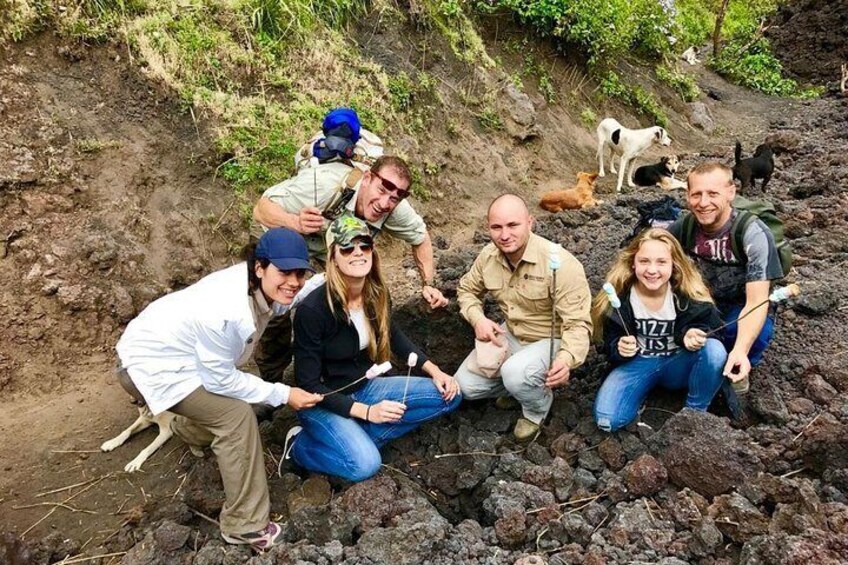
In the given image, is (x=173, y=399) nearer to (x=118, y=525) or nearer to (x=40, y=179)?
(x=118, y=525)

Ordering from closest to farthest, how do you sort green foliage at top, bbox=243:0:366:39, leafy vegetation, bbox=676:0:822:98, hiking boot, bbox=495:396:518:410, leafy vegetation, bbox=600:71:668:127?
hiking boot, bbox=495:396:518:410 < green foliage at top, bbox=243:0:366:39 < leafy vegetation, bbox=600:71:668:127 < leafy vegetation, bbox=676:0:822:98

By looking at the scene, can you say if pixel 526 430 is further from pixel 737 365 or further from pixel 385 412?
pixel 737 365

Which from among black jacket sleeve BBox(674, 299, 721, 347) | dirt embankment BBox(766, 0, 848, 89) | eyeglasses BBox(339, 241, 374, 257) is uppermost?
dirt embankment BBox(766, 0, 848, 89)

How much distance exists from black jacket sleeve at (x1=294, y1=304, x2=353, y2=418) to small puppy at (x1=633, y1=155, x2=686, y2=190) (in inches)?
268

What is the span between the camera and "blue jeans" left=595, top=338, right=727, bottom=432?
3.34 meters

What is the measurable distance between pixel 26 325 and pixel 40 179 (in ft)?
4.27

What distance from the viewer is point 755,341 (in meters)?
3.61

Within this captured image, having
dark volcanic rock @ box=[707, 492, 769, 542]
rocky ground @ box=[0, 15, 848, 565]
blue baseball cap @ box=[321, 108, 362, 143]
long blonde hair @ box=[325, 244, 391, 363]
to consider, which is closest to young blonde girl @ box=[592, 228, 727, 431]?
rocky ground @ box=[0, 15, 848, 565]

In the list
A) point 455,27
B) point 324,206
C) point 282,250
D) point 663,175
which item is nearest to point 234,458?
point 282,250

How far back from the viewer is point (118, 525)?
3.18 metres

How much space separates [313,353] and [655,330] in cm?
197

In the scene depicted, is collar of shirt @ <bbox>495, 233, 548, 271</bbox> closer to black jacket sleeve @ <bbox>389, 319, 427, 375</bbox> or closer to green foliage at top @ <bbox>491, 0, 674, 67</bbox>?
black jacket sleeve @ <bbox>389, 319, 427, 375</bbox>

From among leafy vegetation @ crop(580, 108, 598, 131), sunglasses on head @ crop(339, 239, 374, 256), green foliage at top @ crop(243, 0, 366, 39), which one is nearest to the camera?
sunglasses on head @ crop(339, 239, 374, 256)

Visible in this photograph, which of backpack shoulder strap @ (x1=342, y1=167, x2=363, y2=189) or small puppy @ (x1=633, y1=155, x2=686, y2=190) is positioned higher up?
backpack shoulder strap @ (x1=342, y1=167, x2=363, y2=189)
